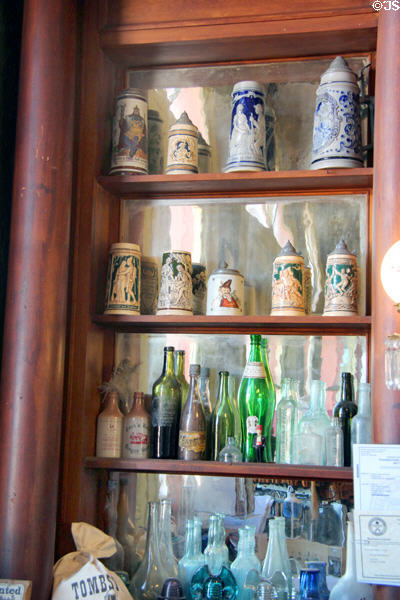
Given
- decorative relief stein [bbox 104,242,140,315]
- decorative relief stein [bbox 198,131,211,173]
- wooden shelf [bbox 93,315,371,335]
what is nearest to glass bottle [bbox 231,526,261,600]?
wooden shelf [bbox 93,315,371,335]

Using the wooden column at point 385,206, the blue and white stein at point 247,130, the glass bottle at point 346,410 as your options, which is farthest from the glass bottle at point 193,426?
the blue and white stein at point 247,130

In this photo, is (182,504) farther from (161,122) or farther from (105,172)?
(161,122)

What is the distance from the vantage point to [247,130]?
224cm

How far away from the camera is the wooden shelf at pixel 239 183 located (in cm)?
218

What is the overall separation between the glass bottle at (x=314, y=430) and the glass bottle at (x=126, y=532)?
572 millimetres

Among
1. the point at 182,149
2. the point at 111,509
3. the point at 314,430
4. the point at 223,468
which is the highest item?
the point at 182,149

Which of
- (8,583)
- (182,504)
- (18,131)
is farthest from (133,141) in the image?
(8,583)

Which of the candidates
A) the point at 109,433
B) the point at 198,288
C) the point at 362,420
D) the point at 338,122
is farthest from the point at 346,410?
the point at 338,122

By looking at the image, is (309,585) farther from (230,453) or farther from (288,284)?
(288,284)

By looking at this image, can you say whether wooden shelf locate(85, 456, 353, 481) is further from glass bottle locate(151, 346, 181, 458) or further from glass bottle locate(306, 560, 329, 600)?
glass bottle locate(306, 560, 329, 600)

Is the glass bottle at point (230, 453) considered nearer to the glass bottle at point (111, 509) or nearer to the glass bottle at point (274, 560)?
the glass bottle at point (274, 560)

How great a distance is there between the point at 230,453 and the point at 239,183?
810 mm

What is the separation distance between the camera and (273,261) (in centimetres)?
233

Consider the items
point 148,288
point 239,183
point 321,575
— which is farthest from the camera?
point 148,288
